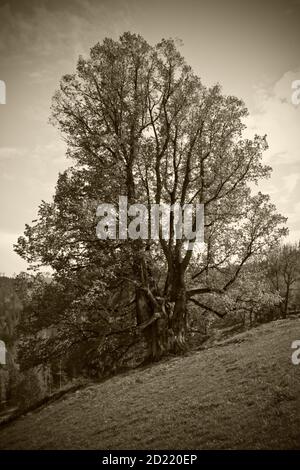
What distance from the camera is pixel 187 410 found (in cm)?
1097

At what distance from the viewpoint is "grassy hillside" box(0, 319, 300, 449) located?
870 cm

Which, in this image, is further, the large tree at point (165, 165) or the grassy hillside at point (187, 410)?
the large tree at point (165, 165)

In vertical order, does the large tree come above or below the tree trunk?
above

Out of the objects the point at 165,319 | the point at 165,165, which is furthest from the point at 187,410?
the point at 165,165

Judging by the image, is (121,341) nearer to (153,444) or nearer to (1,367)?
(153,444)

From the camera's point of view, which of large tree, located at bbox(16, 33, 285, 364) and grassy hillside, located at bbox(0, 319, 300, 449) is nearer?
grassy hillside, located at bbox(0, 319, 300, 449)

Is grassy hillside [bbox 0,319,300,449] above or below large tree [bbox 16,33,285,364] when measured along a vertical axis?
below

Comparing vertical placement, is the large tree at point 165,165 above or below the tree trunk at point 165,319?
above

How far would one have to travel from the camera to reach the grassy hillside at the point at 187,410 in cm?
870

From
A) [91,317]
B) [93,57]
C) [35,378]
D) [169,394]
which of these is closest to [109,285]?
[91,317]

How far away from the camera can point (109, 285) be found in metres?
19.6

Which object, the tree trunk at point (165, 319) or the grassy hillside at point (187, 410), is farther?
the tree trunk at point (165, 319)

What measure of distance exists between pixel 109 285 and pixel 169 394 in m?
8.12

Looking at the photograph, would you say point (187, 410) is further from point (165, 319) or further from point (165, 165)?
point (165, 165)
